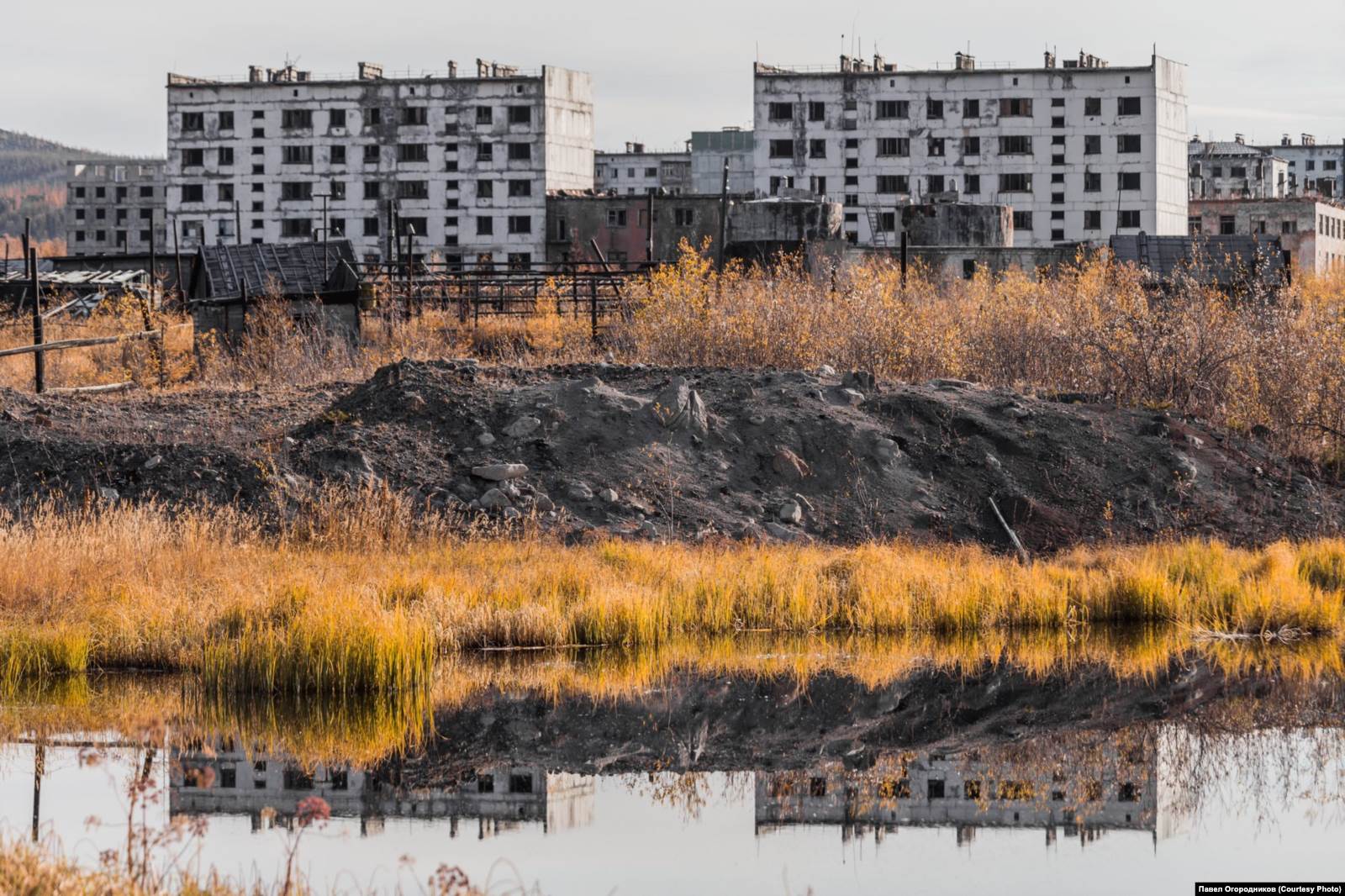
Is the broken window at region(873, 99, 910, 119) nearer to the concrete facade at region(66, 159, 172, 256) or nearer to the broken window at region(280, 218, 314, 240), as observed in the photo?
the broken window at region(280, 218, 314, 240)

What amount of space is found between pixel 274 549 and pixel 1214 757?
11.8 meters

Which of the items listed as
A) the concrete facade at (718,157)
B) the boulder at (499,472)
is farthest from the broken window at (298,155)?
the boulder at (499,472)

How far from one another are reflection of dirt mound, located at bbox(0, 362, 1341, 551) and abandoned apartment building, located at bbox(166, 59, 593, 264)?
66089mm

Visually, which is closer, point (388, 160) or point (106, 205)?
point (388, 160)

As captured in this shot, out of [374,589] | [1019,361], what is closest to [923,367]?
[1019,361]

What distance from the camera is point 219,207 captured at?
96875 millimetres

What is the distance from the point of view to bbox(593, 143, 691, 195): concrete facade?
448 feet

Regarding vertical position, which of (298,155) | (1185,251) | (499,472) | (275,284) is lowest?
(499,472)

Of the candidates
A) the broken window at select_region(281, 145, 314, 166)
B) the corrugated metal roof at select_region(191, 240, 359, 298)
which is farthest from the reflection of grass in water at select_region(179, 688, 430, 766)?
the broken window at select_region(281, 145, 314, 166)

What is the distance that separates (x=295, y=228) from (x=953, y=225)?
40552mm

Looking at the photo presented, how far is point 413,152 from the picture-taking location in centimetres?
9494

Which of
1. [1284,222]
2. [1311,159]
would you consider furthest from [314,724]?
[1311,159]

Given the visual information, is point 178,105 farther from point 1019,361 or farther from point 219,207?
point 1019,361

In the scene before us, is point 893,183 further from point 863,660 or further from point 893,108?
Result: point 863,660
